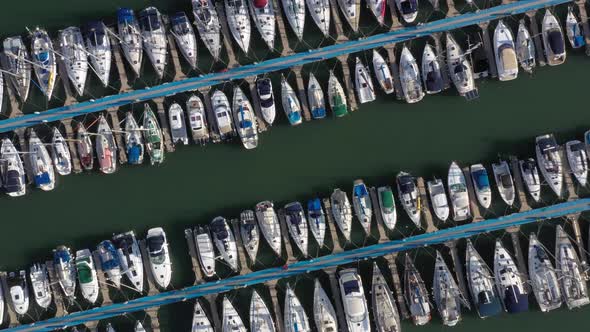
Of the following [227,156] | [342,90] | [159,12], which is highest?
→ [159,12]

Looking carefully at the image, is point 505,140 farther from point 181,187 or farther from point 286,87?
point 181,187

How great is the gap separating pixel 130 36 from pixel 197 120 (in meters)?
6.95

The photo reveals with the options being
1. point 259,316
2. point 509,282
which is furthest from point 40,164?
point 509,282

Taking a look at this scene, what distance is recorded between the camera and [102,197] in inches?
1649

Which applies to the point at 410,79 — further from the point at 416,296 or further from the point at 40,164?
the point at 40,164

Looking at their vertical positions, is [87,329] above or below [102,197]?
below

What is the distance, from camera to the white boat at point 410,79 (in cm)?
4094

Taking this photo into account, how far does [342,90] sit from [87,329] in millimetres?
22553

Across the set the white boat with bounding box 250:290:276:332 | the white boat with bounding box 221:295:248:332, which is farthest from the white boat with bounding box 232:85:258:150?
the white boat with bounding box 221:295:248:332

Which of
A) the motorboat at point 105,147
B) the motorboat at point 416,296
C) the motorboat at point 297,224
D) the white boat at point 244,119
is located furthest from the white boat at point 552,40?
the motorboat at point 105,147

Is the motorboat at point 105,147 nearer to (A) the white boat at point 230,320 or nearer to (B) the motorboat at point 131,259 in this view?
(B) the motorboat at point 131,259

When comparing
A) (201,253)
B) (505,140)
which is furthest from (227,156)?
(505,140)

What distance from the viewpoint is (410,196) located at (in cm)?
4053

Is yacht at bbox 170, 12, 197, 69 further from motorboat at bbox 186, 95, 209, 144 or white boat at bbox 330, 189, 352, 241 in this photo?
white boat at bbox 330, 189, 352, 241
